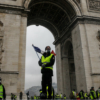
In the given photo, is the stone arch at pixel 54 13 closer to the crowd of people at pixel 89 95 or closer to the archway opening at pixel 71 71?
the archway opening at pixel 71 71

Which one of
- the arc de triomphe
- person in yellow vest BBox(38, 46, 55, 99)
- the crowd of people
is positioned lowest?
the crowd of people

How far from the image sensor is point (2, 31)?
588 inches

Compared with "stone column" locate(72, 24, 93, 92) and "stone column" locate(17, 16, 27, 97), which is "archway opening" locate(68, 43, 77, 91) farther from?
"stone column" locate(17, 16, 27, 97)

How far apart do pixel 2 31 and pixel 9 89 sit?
6.50 meters

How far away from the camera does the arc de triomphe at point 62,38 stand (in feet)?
46.0

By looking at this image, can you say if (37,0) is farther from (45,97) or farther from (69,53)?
(45,97)

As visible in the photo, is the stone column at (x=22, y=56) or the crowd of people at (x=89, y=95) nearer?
the crowd of people at (x=89, y=95)

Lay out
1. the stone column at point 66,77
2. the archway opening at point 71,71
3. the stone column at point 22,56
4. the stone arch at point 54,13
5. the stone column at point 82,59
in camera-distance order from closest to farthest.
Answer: the stone column at point 22,56
the stone column at point 82,59
the stone arch at point 54,13
the stone column at point 66,77
the archway opening at point 71,71

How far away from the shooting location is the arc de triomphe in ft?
46.0

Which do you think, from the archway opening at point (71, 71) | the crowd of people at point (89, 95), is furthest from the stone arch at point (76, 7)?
the crowd of people at point (89, 95)

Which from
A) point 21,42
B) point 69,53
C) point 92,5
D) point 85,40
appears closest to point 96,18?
point 92,5

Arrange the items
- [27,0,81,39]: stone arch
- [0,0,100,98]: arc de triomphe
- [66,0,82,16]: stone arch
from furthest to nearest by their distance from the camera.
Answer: [27,0,81,39]: stone arch, [66,0,82,16]: stone arch, [0,0,100,98]: arc de triomphe

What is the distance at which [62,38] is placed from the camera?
24625 millimetres

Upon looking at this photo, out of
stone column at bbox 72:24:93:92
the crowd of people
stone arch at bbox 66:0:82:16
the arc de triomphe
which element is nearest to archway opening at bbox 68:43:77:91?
the arc de triomphe
